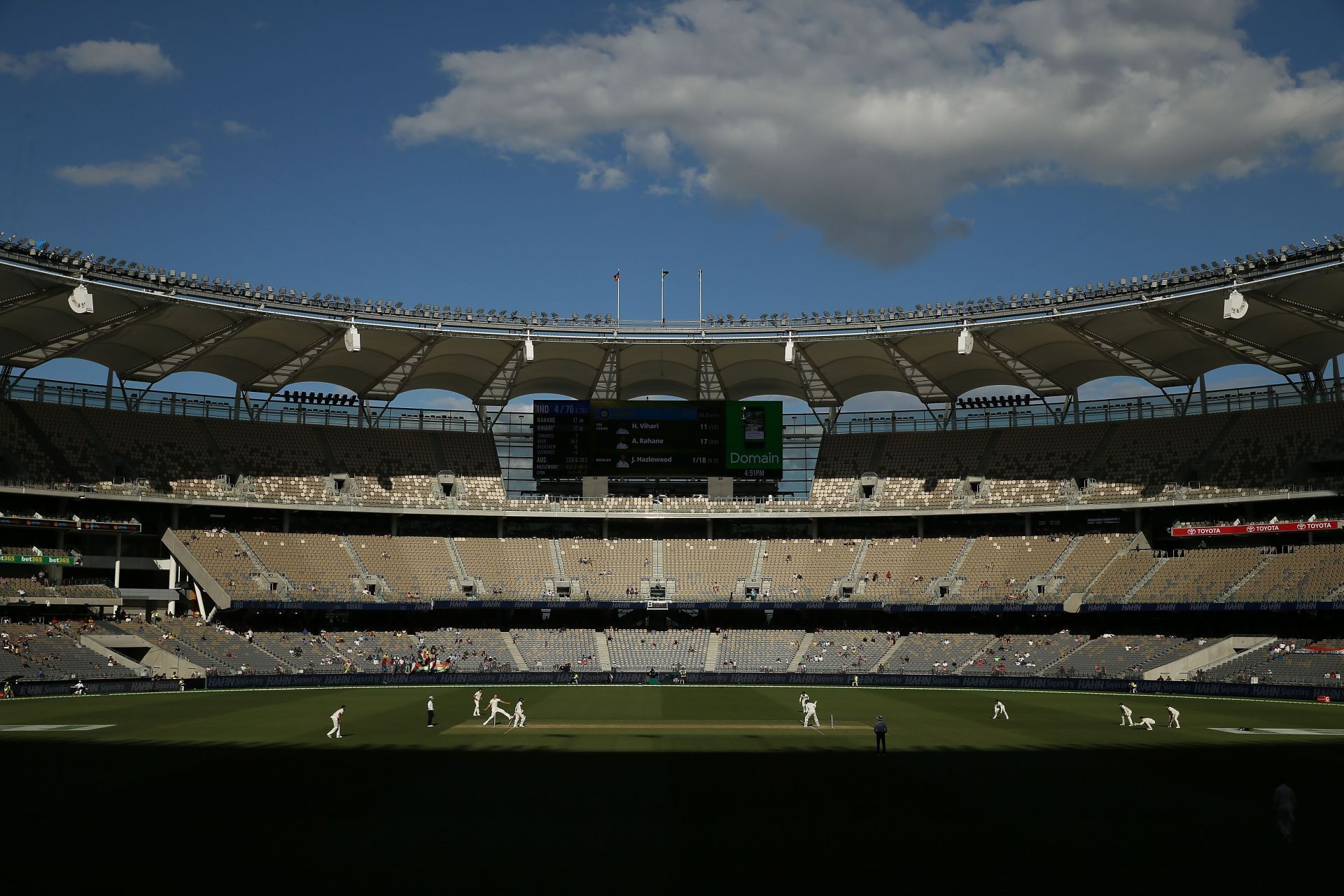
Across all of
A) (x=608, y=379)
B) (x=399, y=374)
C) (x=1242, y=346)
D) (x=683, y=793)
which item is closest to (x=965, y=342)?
(x=1242, y=346)

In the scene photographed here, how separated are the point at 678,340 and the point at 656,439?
10733mm

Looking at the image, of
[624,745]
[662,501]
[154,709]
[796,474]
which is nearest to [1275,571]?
[796,474]

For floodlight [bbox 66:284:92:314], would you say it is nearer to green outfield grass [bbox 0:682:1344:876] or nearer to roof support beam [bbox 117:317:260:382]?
roof support beam [bbox 117:317:260:382]

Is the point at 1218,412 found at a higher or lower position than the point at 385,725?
higher

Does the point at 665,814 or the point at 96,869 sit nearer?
the point at 96,869

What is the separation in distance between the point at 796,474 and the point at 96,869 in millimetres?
67799

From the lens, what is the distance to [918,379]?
78688 mm

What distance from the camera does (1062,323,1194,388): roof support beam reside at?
66938 millimetres

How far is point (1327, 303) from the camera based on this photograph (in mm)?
57531

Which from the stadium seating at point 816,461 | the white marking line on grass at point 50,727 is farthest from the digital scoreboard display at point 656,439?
the white marking line on grass at point 50,727

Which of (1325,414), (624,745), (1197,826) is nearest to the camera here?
(1197,826)

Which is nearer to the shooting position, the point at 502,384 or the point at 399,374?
the point at 399,374

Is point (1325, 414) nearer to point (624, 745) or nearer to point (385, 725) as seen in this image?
point (624, 745)

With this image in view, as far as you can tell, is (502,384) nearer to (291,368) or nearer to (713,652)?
(291,368)
